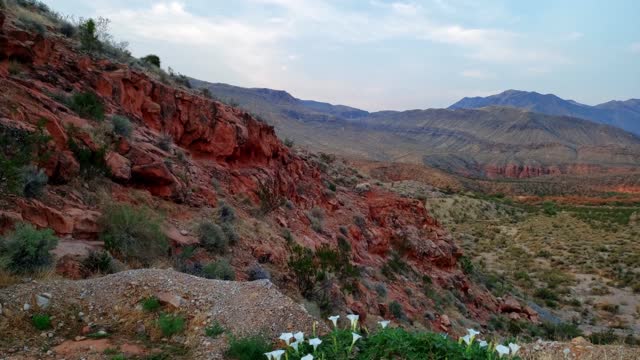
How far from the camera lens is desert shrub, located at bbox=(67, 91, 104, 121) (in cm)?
1181

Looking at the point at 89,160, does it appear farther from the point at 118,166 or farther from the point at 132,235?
the point at 132,235

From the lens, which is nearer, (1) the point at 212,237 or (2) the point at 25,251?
(2) the point at 25,251

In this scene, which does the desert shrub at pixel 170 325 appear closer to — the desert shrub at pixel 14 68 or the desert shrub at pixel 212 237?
the desert shrub at pixel 212 237

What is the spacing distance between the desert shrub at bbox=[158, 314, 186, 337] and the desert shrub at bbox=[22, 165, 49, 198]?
4474 millimetres

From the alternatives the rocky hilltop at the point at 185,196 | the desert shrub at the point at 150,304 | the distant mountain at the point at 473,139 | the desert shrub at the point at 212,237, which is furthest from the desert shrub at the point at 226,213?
the distant mountain at the point at 473,139

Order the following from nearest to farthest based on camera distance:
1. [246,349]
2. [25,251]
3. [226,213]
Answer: [246,349]
[25,251]
[226,213]

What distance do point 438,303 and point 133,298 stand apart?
1270 centimetres

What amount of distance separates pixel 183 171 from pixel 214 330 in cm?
847

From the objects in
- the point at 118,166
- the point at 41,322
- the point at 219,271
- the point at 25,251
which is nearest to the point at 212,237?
the point at 219,271

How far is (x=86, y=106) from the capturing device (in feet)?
39.7

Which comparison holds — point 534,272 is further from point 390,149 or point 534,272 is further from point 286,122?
point 286,122

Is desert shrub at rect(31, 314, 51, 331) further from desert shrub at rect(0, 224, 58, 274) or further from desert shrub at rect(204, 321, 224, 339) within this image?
desert shrub at rect(204, 321, 224, 339)

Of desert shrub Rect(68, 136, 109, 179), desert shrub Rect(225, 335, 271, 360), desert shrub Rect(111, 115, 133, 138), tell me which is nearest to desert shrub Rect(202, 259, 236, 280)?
desert shrub Rect(68, 136, 109, 179)

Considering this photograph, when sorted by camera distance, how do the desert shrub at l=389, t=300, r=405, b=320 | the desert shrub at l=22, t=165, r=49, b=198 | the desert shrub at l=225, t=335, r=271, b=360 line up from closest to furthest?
the desert shrub at l=225, t=335, r=271, b=360 → the desert shrub at l=22, t=165, r=49, b=198 → the desert shrub at l=389, t=300, r=405, b=320
